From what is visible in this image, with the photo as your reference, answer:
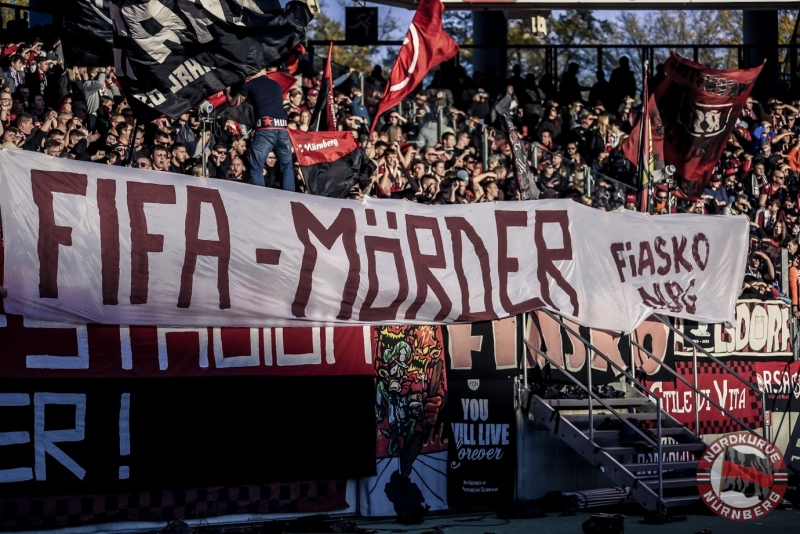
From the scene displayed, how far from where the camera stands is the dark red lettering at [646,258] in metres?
14.1

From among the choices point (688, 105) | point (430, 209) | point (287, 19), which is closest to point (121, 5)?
point (287, 19)

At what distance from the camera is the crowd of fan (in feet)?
49.2

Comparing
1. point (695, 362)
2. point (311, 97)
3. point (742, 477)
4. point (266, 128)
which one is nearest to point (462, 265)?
point (266, 128)

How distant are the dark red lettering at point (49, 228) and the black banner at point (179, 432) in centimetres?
114

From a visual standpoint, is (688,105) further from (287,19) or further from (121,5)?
(121,5)

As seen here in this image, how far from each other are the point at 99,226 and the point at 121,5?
7.47 ft

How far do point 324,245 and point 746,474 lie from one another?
15.6 ft

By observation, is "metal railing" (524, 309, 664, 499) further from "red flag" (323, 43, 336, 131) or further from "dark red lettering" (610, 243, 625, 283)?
"red flag" (323, 43, 336, 131)

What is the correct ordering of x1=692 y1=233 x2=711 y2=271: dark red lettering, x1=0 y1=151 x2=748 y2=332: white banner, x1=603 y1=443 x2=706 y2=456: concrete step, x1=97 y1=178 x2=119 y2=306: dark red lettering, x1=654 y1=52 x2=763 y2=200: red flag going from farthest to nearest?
x1=654 y1=52 x2=763 y2=200: red flag
x1=692 y1=233 x2=711 y2=271: dark red lettering
x1=603 y1=443 x2=706 y2=456: concrete step
x1=97 y1=178 x2=119 y2=306: dark red lettering
x1=0 y1=151 x2=748 y2=332: white banner

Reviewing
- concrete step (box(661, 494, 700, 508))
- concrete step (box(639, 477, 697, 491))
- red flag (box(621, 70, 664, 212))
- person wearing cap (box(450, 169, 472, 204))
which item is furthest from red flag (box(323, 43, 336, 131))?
concrete step (box(661, 494, 700, 508))

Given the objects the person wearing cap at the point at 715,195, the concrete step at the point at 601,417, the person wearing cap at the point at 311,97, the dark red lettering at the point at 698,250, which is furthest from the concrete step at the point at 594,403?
the person wearing cap at the point at 715,195

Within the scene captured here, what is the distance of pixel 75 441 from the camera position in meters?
11.1

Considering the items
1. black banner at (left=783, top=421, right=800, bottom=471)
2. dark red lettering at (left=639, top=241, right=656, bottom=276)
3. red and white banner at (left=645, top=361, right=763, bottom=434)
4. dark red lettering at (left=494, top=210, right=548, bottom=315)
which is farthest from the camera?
black banner at (left=783, top=421, right=800, bottom=471)

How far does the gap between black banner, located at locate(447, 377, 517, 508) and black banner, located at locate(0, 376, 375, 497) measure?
1107mm
